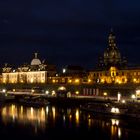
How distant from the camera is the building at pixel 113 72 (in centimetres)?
11006

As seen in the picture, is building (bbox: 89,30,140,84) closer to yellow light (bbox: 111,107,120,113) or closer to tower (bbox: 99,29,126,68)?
tower (bbox: 99,29,126,68)

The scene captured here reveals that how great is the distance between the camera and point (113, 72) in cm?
11669

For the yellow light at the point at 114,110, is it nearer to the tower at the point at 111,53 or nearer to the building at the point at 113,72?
the building at the point at 113,72

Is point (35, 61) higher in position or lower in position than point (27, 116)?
higher

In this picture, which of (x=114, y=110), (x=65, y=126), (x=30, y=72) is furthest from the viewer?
(x=30, y=72)

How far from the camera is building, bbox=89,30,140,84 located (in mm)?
110062

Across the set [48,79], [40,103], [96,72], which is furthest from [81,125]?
[48,79]

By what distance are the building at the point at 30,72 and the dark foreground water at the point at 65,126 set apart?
71.3 meters

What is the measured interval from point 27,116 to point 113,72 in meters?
53.5


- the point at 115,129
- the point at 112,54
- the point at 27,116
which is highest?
the point at 112,54

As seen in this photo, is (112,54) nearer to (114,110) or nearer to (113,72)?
(113,72)

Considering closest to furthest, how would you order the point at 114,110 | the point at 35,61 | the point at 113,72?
the point at 114,110
the point at 113,72
the point at 35,61

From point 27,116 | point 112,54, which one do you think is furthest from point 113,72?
point 27,116

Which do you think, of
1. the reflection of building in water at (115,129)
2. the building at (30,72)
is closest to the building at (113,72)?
the building at (30,72)
